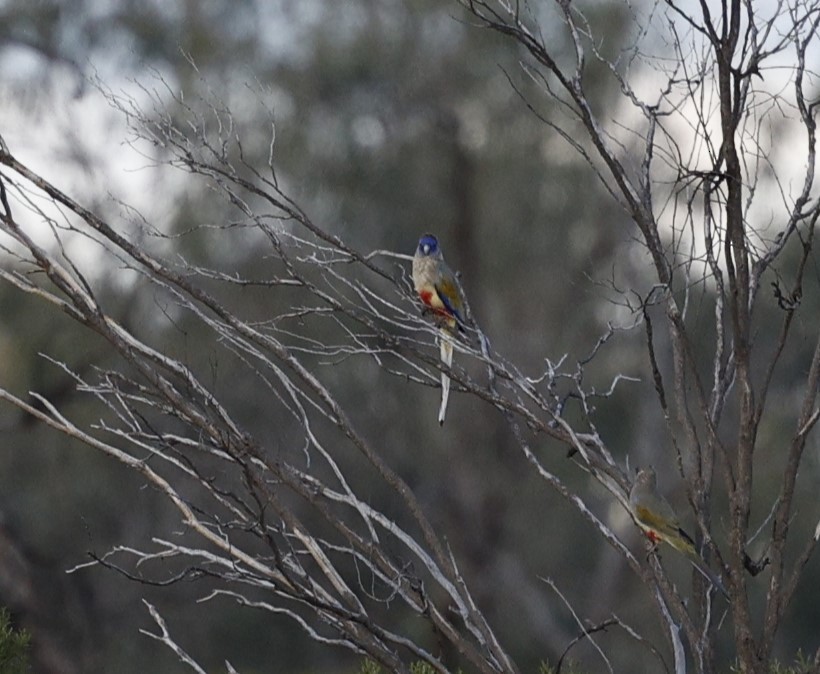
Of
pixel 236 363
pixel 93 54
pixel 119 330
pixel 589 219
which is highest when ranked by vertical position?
pixel 589 219

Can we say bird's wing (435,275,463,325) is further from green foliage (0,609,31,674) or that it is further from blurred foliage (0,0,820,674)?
blurred foliage (0,0,820,674)

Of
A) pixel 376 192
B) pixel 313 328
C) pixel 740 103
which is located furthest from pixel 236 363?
pixel 740 103

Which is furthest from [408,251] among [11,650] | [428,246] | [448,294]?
[11,650]

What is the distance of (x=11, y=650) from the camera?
132 inches

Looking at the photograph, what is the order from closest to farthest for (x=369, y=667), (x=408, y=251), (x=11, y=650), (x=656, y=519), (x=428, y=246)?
(x=369, y=667), (x=656, y=519), (x=11, y=650), (x=428, y=246), (x=408, y=251)

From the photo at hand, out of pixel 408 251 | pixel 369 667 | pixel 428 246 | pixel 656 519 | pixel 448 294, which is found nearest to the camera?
pixel 369 667

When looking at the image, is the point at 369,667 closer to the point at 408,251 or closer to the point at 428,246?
the point at 428,246

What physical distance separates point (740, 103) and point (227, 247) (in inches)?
243

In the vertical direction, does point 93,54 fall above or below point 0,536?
above

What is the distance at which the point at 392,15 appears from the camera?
379 inches

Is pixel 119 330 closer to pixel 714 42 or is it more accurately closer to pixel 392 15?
pixel 714 42

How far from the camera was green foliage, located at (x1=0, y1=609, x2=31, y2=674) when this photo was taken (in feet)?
10.8

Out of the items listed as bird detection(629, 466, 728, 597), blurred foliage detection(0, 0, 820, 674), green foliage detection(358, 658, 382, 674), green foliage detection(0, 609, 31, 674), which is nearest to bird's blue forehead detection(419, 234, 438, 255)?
bird detection(629, 466, 728, 597)

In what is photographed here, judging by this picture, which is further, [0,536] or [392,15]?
[392,15]
